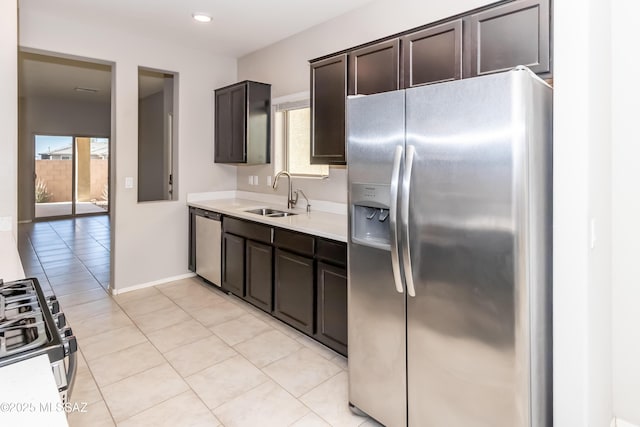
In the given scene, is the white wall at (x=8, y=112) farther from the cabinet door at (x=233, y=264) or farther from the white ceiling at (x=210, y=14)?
the cabinet door at (x=233, y=264)

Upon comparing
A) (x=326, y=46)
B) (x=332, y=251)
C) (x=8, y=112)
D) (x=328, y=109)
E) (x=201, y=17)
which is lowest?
(x=332, y=251)

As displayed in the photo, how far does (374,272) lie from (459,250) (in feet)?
1.62

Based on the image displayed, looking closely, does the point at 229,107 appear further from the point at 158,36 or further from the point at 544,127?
the point at 544,127

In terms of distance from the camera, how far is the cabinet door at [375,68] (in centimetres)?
254

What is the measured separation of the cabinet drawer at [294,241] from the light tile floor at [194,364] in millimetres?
713

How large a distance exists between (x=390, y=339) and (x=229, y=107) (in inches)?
131

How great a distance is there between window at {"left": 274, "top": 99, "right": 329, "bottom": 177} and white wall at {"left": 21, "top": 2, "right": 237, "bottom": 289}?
100 cm

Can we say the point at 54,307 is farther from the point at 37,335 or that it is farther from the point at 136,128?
the point at 136,128

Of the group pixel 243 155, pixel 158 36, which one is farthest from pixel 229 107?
pixel 158 36

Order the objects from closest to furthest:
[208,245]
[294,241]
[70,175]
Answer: [294,241], [208,245], [70,175]

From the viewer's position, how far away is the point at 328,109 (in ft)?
9.97

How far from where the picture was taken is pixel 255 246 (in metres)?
3.48
